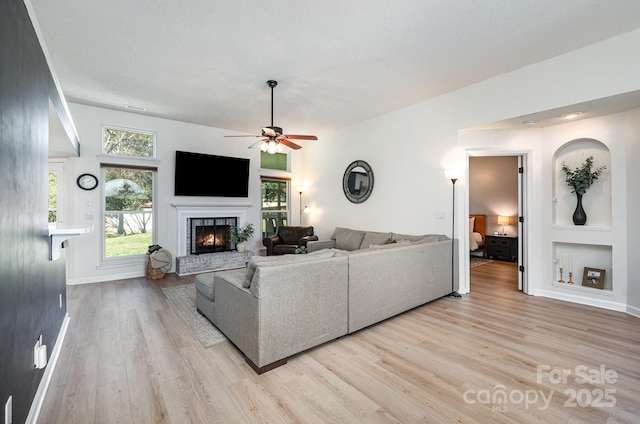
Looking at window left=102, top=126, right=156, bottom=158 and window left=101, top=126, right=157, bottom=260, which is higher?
window left=102, top=126, right=156, bottom=158

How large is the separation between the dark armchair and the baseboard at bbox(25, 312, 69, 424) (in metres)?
3.72

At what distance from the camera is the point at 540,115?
12.0 feet

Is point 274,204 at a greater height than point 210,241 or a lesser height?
greater

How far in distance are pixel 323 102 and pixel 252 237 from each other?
145 inches

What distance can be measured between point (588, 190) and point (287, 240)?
528cm

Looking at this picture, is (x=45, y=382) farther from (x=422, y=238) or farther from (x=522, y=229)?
(x=522, y=229)

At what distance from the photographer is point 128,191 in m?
5.56

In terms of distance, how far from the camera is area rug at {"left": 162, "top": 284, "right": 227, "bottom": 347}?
9.50ft

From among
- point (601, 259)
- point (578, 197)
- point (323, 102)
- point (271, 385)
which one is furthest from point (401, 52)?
point (601, 259)

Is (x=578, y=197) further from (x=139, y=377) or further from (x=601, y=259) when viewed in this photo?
(x=139, y=377)

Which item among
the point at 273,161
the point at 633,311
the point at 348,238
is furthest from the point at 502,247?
the point at 273,161

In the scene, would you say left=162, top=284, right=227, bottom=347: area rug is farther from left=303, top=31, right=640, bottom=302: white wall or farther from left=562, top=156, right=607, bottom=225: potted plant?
left=562, top=156, right=607, bottom=225: potted plant

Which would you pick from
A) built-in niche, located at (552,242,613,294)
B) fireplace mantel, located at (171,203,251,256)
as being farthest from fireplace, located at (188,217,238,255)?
built-in niche, located at (552,242,613,294)

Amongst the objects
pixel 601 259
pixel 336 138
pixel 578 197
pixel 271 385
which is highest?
pixel 336 138
